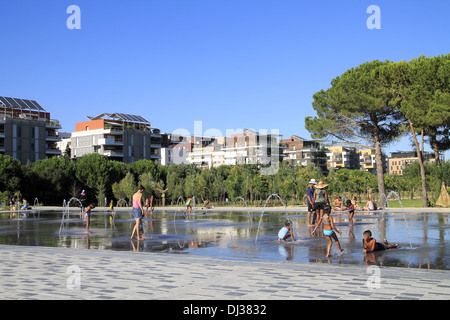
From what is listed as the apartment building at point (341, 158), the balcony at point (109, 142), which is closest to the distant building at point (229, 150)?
the balcony at point (109, 142)

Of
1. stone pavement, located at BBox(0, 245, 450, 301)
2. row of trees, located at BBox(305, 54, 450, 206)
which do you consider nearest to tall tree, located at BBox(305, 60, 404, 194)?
row of trees, located at BBox(305, 54, 450, 206)

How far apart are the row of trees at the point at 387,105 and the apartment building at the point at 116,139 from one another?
63.5 m

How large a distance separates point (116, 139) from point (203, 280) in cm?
9690

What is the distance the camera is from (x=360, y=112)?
41.6 metres

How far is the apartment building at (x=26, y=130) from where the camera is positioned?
86.4m

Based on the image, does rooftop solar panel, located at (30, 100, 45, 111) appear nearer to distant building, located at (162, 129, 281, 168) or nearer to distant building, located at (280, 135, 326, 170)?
distant building, located at (162, 129, 281, 168)

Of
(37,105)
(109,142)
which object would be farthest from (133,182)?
(37,105)

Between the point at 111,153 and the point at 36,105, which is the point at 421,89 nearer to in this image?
the point at 111,153

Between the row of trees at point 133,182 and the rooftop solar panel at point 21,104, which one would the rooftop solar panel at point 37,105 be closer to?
the rooftop solar panel at point 21,104

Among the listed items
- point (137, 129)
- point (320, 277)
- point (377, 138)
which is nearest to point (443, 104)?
point (377, 138)

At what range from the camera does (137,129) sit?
107750 mm

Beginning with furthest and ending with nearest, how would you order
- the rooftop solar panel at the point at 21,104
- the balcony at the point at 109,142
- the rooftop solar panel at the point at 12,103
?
1. the balcony at the point at 109,142
2. the rooftop solar panel at the point at 21,104
3. the rooftop solar panel at the point at 12,103
